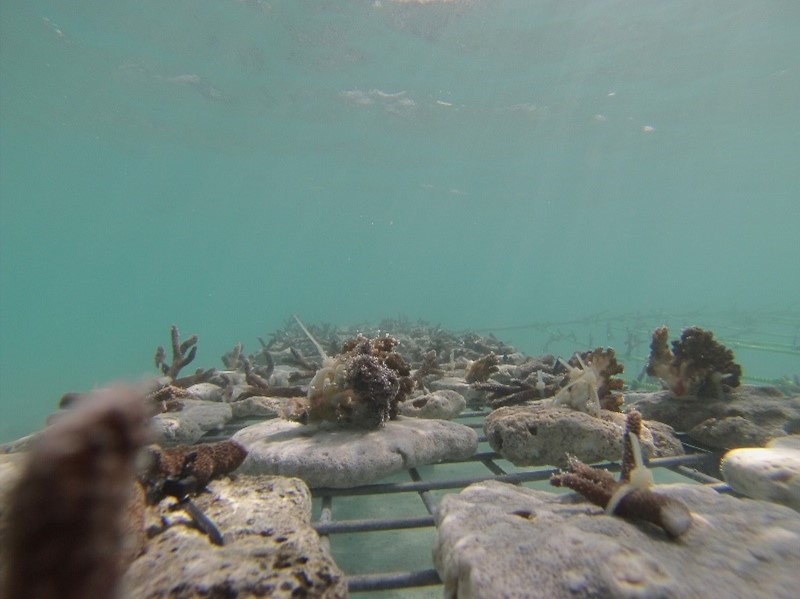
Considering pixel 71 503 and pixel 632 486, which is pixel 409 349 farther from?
pixel 71 503

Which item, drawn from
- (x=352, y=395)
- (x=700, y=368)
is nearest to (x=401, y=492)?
(x=352, y=395)

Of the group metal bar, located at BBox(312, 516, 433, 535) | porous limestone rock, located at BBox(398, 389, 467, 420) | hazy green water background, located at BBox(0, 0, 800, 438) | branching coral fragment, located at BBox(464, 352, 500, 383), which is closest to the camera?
metal bar, located at BBox(312, 516, 433, 535)

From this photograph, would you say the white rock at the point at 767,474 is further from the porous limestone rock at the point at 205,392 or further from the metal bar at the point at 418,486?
the porous limestone rock at the point at 205,392

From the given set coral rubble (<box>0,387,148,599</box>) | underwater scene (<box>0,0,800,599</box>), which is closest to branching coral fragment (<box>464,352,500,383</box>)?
underwater scene (<box>0,0,800,599</box>)

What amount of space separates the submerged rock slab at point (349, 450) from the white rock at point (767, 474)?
6.40 ft

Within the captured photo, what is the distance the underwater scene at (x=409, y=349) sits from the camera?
1.72 meters

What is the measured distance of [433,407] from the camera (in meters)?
5.19

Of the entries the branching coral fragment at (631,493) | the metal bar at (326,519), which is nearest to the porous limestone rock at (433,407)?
the metal bar at (326,519)

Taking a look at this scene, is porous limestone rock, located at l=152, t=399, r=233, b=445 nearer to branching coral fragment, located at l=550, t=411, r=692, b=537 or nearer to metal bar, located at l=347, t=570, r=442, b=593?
metal bar, located at l=347, t=570, r=442, b=593

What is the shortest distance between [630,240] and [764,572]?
4372 inches

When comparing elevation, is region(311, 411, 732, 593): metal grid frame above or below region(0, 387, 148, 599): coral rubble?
below

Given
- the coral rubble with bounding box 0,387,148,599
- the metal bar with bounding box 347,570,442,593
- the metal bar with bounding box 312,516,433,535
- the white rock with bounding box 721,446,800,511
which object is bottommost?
the metal bar with bounding box 347,570,442,593

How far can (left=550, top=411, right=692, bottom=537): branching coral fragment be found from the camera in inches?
79.0

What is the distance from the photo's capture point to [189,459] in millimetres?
2629
